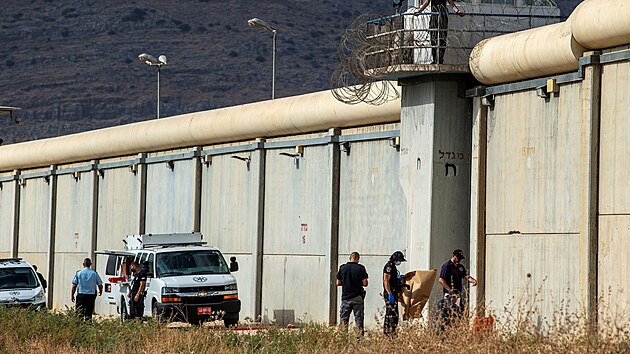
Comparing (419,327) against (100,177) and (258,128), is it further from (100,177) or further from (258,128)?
(100,177)

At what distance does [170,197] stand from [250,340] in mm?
19973

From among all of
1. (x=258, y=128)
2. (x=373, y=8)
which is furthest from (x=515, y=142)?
(x=373, y=8)

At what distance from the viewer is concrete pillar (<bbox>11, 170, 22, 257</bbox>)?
50656 mm

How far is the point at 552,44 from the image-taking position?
23.5m

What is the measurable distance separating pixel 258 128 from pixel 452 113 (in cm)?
944

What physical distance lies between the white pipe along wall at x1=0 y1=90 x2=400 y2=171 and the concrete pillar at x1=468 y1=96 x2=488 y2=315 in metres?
3.17

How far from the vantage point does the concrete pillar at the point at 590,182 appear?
72.3 ft

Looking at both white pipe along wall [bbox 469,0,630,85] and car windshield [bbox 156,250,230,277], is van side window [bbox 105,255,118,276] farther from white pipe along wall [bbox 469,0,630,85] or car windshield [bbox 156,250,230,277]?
white pipe along wall [bbox 469,0,630,85]

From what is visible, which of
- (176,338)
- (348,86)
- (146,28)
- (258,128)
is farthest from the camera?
(146,28)

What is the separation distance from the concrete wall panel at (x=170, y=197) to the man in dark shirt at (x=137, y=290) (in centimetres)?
738

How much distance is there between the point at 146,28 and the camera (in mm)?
136375

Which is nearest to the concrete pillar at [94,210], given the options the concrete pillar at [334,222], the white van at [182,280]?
the white van at [182,280]

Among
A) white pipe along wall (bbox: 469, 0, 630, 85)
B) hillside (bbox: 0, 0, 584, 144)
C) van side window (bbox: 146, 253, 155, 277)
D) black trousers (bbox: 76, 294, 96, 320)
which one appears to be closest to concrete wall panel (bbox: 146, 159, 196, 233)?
van side window (bbox: 146, 253, 155, 277)

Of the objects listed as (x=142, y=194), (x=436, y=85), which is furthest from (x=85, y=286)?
(x=142, y=194)
